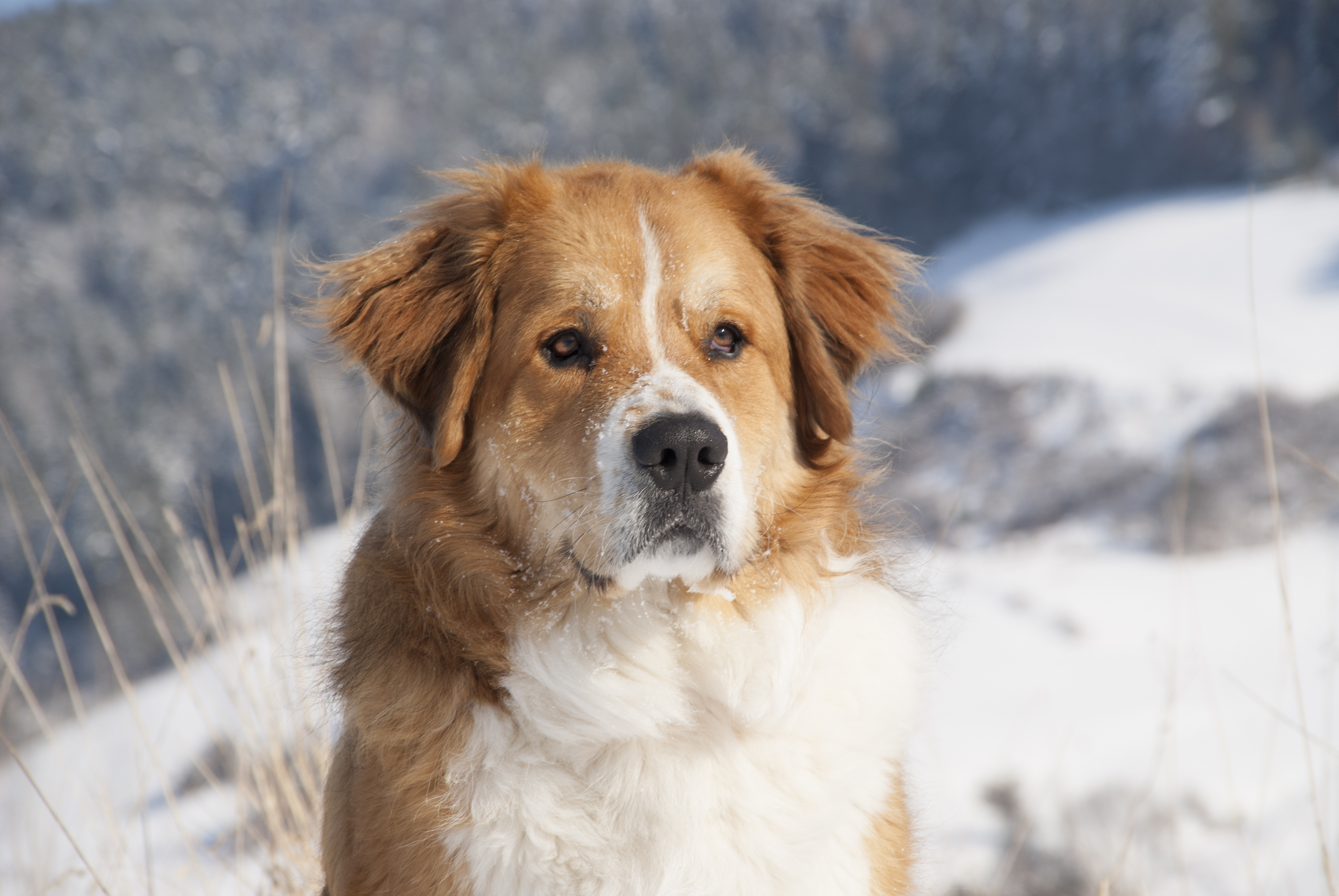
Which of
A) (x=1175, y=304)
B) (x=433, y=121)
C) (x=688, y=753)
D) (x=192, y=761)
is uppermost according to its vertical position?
(x=688, y=753)

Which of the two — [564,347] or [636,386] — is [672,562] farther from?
[564,347]

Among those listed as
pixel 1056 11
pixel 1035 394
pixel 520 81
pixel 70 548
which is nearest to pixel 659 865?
pixel 70 548

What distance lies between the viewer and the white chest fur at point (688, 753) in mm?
2154

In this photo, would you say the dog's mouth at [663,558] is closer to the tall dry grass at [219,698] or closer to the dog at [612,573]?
the dog at [612,573]

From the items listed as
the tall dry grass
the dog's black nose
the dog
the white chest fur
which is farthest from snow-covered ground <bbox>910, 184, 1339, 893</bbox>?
the tall dry grass

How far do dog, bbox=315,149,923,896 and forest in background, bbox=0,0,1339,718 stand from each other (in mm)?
42510

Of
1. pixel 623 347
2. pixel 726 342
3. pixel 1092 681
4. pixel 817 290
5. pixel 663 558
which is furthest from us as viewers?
pixel 1092 681

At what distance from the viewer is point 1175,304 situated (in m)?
34.2

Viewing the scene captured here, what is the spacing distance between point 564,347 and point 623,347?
0.54 ft

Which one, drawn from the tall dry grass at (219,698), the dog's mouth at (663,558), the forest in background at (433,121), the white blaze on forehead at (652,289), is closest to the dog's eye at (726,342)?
the white blaze on forehead at (652,289)

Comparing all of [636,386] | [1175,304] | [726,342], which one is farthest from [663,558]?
[1175,304]

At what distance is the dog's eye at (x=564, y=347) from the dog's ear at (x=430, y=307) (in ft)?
0.72

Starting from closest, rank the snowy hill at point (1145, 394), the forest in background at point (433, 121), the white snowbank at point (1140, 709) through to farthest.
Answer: the white snowbank at point (1140, 709) → the snowy hill at point (1145, 394) → the forest in background at point (433, 121)

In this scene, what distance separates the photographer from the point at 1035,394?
102 feet
